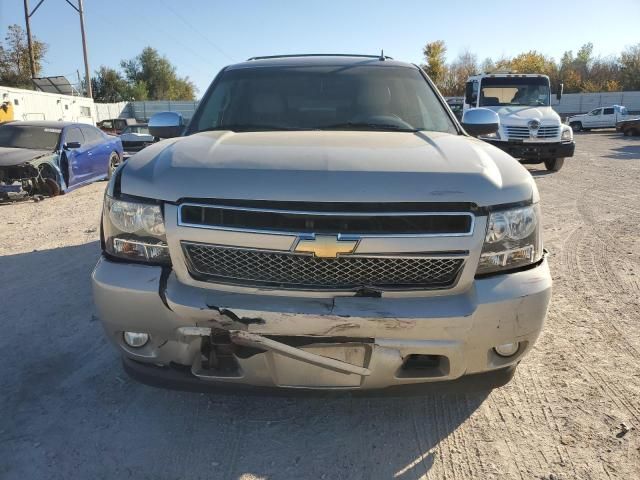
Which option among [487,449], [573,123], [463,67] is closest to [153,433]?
[487,449]

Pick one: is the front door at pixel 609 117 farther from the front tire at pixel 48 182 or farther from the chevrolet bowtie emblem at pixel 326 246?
the chevrolet bowtie emblem at pixel 326 246

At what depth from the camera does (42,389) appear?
2.86 metres

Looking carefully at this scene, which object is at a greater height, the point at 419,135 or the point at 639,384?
the point at 419,135

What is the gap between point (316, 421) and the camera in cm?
260

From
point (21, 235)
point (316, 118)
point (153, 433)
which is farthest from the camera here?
point (21, 235)

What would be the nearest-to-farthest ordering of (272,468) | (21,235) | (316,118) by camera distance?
(272,468) < (316,118) < (21,235)

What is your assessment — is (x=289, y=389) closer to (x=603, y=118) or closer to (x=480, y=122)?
(x=480, y=122)

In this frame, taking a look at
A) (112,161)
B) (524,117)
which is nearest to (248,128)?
(112,161)

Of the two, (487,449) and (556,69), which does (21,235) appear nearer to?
(487,449)

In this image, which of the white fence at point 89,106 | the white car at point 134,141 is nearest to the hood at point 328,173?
the white fence at point 89,106

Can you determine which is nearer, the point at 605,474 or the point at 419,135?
the point at 605,474

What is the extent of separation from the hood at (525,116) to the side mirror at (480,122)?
909cm

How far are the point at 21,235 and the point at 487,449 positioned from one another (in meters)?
6.50

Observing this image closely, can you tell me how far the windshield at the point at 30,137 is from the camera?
9828mm
